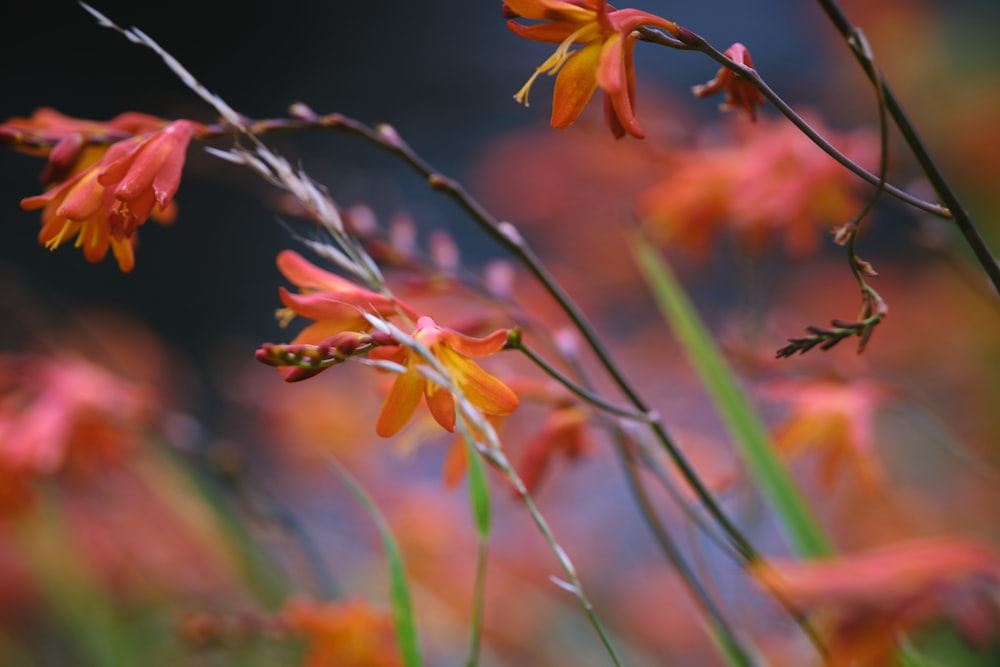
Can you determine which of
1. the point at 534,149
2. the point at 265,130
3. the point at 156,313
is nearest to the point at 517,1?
the point at 265,130

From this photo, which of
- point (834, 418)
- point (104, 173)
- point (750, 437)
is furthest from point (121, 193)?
point (834, 418)

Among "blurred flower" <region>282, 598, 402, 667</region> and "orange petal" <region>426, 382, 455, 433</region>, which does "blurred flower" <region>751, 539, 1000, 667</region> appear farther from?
"blurred flower" <region>282, 598, 402, 667</region>

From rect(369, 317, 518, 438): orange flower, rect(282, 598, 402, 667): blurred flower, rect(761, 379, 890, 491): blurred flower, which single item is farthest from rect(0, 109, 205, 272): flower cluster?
rect(761, 379, 890, 491): blurred flower

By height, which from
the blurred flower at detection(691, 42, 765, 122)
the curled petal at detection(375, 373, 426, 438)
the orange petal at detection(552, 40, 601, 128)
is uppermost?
the blurred flower at detection(691, 42, 765, 122)

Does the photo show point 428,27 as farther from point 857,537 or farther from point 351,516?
point 857,537

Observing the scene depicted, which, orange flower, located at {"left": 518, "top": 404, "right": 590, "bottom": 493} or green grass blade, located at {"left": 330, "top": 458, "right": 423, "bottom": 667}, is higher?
orange flower, located at {"left": 518, "top": 404, "right": 590, "bottom": 493}

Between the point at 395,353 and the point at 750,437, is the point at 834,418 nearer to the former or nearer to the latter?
the point at 750,437

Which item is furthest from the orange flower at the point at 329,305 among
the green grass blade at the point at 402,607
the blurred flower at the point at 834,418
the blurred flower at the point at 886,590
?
the blurred flower at the point at 834,418
